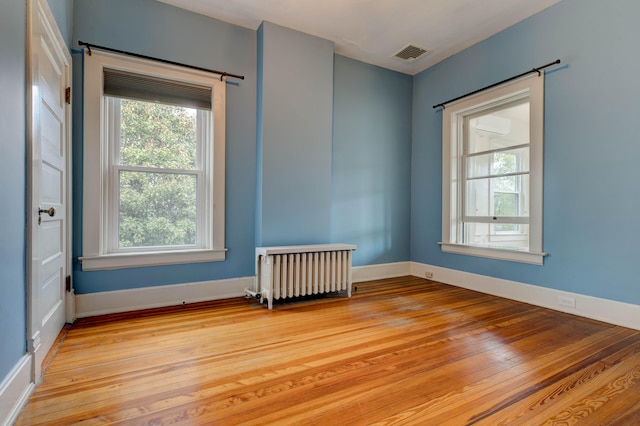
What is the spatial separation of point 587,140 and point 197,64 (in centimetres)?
376

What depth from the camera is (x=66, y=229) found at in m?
2.50

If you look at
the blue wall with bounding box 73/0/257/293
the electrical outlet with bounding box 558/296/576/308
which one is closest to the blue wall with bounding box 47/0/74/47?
the blue wall with bounding box 73/0/257/293

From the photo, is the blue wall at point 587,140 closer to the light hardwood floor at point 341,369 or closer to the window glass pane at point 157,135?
the light hardwood floor at point 341,369

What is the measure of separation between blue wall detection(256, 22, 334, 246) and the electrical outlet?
2379 millimetres

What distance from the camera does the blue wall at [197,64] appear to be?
106 inches

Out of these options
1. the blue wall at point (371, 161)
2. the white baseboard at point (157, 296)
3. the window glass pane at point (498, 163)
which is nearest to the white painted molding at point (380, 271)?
the blue wall at point (371, 161)

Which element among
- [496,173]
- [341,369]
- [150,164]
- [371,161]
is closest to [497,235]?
[496,173]

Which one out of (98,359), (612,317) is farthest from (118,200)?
(612,317)

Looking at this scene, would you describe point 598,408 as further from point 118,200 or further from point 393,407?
point 118,200

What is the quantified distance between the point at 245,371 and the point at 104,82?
2.77 meters

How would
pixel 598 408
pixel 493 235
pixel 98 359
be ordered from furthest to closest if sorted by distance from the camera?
pixel 493 235 < pixel 98 359 < pixel 598 408

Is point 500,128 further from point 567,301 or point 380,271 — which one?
point 380,271

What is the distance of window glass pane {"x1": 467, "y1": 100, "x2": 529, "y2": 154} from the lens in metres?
3.43

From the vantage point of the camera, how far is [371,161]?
425 centimetres
